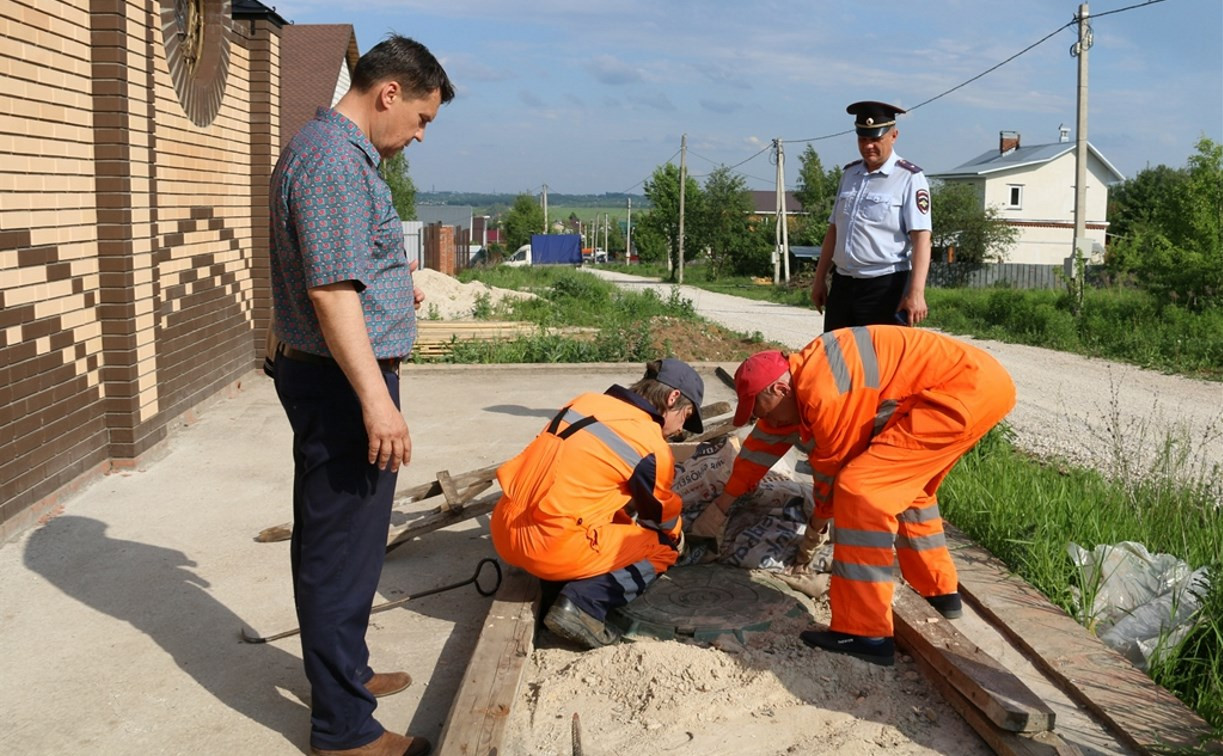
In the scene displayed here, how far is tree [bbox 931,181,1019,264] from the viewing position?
4741 centimetres

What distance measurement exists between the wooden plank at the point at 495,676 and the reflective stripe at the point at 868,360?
1.56m

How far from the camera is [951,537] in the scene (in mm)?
5789

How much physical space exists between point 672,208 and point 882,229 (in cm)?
5614

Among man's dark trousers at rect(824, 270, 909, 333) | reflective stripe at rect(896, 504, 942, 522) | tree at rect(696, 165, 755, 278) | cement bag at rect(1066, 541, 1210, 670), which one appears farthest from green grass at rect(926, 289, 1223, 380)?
tree at rect(696, 165, 755, 278)

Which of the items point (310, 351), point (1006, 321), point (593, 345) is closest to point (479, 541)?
point (310, 351)

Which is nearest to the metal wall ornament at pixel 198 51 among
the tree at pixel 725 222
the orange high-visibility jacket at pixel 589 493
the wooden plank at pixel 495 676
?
the orange high-visibility jacket at pixel 589 493

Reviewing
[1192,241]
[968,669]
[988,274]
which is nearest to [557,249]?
[988,274]

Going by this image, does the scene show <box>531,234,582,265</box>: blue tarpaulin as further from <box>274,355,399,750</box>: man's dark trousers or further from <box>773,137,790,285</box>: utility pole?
<box>274,355,399,750</box>: man's dark trousers

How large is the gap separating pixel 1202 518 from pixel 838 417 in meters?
3.03

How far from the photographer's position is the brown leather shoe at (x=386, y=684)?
12.9ft

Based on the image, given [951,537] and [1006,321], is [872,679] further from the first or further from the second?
[1006,321]

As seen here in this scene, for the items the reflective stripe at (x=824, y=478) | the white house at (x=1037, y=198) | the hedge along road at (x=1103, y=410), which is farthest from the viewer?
the white house at (x=1037, y=198)

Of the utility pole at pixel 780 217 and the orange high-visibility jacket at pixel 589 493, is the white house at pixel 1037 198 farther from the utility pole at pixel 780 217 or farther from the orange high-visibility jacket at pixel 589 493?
the orange high-visibility jacket at pixel 589 493

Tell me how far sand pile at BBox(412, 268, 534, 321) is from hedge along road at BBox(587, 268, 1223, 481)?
5.32 meters
